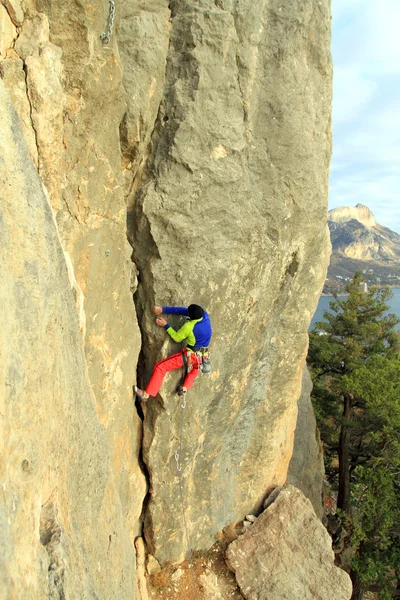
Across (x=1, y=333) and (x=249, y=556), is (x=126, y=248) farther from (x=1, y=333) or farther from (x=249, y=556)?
(x=249, y=556)

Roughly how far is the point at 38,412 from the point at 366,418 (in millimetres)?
12686

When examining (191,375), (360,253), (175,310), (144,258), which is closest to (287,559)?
(191,375)

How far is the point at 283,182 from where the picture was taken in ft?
24.3

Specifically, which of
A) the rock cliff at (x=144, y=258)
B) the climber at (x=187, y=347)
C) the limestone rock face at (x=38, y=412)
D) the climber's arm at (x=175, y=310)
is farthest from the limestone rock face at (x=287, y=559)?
the climber's arm at (x=175, y=310)

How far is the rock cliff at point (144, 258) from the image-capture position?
334cm

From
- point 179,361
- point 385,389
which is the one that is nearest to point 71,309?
point 179,361

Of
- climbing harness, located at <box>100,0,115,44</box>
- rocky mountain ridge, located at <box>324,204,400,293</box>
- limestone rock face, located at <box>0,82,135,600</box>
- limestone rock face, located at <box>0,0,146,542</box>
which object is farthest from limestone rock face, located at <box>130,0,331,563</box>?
rocky mountain ridge, located at <box>324,204,400,293</box>

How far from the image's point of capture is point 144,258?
22.2ft

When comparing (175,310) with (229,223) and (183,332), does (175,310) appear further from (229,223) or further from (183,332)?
(229,223)

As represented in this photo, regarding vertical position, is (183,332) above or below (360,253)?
below

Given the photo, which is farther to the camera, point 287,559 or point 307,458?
point 307,458

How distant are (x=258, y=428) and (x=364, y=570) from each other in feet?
19.6

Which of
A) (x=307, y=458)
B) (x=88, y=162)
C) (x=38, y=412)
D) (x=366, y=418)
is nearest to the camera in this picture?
(x=38, y=412)

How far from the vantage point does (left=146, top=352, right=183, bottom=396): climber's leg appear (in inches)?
269
